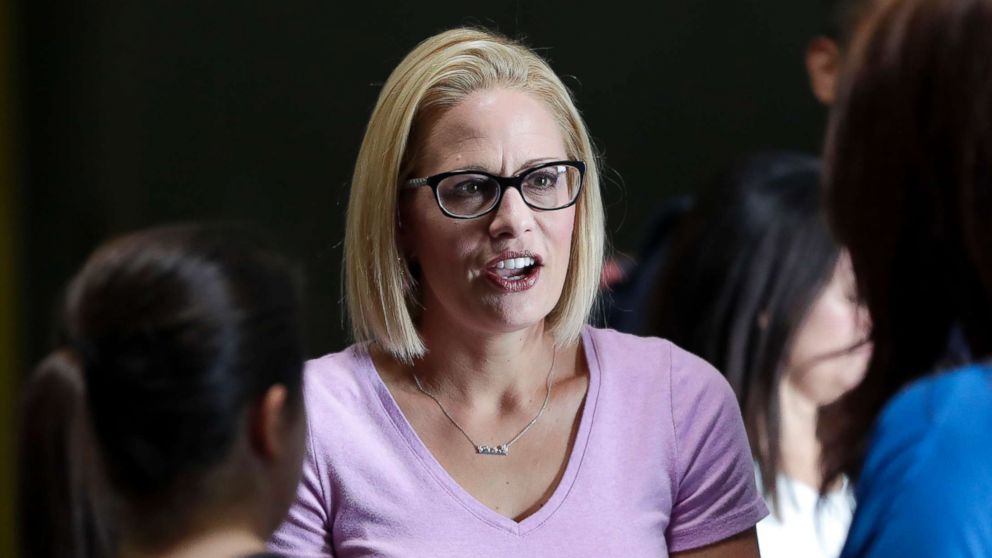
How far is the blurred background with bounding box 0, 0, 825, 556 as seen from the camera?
13.6ft

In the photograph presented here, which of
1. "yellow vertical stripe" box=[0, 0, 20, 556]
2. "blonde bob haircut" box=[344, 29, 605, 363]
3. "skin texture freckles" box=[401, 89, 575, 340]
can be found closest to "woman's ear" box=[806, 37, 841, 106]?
"blonde bob haircut" box=[344, 29, 605, 363]

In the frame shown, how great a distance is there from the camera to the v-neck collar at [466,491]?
181cm

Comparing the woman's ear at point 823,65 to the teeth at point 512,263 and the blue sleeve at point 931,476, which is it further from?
the blue sleeve at point 931,476

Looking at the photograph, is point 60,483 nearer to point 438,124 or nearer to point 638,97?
point 438,124

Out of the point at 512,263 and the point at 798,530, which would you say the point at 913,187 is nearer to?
the point at 512,263

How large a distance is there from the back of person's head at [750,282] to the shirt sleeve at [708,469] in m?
0.67

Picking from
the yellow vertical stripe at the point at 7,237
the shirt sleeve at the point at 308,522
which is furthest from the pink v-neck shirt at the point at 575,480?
the yellow vertical stripe at the point at 7,237

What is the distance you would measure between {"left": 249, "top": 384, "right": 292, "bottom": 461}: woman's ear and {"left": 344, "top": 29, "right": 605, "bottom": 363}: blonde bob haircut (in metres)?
0.58

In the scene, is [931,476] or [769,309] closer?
[931,476]

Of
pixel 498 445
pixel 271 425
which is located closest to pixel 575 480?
pixel 498 445

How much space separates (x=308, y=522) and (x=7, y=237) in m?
2.95

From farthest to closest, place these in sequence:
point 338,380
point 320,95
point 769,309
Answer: point 320,95 < point 769,309 < point 338,380

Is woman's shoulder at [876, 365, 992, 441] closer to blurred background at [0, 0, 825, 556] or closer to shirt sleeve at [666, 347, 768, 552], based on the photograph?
shirt sleeve at [666, 347, 768, 552]

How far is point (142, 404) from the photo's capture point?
1289mm
